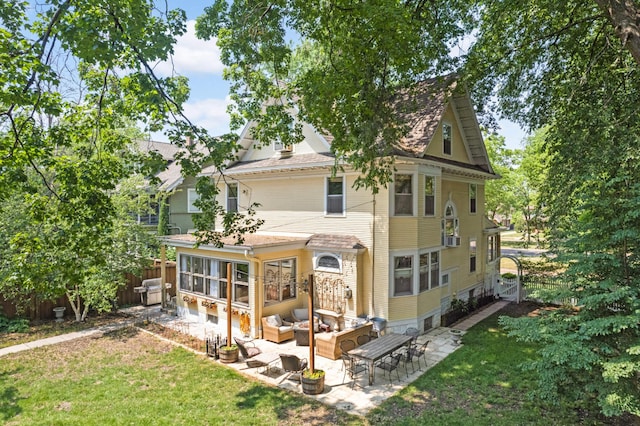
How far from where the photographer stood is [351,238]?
14328 millimetres

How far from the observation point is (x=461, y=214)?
17719 millimetres

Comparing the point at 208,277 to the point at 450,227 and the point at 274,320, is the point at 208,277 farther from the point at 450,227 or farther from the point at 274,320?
the point at 450,227

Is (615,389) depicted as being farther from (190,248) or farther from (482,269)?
(190,248)

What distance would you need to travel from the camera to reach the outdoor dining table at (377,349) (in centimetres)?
1003

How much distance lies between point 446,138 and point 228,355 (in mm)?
12116

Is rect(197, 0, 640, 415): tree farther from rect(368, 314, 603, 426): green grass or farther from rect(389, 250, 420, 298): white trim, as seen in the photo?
rect(389, 250, 420, 298): white trim

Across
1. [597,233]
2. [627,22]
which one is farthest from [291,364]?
[627,22]

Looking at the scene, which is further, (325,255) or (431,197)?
(431,197)

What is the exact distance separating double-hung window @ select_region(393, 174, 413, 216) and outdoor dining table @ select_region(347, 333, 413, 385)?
4.52 metres

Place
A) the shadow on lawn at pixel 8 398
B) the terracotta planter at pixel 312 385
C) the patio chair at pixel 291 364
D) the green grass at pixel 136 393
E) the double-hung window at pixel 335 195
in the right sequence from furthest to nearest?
the double-hung window at pixel 335 195 < the patio chair at pixel 291 364 < the terracotta planter at pixel 312 385 < the shadow on lawn at pixel 8 398 < the green grass at pixel 136 393

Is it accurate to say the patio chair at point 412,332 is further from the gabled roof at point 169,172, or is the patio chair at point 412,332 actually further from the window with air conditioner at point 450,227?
the gabled roof at point 169,172

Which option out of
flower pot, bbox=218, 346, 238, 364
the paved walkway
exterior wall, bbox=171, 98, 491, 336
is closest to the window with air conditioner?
exterior wall, bbox=171, 98, 491, 336

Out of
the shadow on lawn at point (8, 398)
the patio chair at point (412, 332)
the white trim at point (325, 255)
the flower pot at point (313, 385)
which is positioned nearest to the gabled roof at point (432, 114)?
the white trim at point (325, 255)

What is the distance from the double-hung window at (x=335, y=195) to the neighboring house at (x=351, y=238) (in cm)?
4
